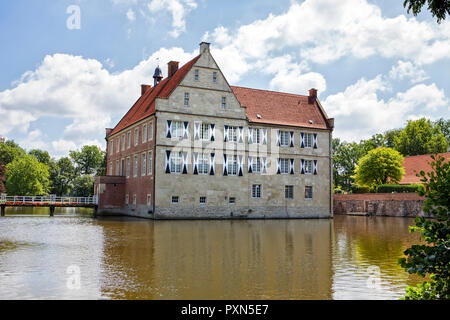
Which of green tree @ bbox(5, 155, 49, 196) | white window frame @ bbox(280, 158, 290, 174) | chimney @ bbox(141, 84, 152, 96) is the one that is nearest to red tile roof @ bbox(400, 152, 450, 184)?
white window frame @ bbox(280, 158, 290, 174)

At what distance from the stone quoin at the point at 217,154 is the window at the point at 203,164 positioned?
86 millimetres

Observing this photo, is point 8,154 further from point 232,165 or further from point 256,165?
point 256,165

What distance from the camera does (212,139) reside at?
3722 centimetres

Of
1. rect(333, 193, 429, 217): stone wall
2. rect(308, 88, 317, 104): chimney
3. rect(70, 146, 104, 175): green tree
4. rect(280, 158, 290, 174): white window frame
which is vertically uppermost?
rect(308, 88, 317, 104): chimney

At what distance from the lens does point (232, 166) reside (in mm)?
38125

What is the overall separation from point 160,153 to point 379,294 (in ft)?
92.1

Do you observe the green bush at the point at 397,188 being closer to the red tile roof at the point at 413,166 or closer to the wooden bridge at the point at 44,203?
the red tile roof at the point at 413,166

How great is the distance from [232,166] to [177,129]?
608 cm

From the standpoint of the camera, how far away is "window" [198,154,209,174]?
36.5 m

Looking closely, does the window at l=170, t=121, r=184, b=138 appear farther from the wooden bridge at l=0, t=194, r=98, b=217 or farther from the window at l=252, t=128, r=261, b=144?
the wooden bridge at l=0, t=194, r=98, b=217

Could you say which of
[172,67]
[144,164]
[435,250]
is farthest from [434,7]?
[172,67]

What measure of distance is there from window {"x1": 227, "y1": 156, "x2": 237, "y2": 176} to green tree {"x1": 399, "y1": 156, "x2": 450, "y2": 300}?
32.9 metres

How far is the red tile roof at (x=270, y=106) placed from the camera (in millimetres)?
39844
